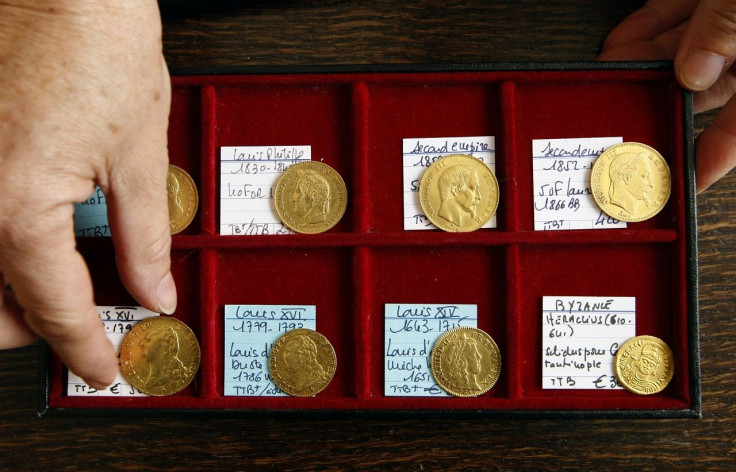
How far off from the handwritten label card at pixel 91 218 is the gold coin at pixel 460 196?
53cm

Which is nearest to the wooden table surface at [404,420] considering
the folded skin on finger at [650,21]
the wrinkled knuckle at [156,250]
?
the folded skin on finger at [650,21]

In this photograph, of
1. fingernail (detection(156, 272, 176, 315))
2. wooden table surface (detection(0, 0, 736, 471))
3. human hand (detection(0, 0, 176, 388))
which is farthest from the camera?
wooden table surface (detection(0, 0, 736, 471))

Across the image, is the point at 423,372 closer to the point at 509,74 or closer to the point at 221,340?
the point at 221,340

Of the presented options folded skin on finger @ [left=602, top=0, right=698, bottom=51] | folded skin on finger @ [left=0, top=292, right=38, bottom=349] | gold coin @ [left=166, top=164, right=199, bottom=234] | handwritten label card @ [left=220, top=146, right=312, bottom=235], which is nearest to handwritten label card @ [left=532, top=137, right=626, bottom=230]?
folded skin on finger @ [left=602, top=0, right=698, bottom=51]

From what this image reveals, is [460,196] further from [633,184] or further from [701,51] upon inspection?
[701,51]

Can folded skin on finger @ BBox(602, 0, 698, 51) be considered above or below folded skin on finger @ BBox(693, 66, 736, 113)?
above

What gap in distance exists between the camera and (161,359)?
0.93m

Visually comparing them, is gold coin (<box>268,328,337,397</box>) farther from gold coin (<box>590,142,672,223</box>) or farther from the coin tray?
gold coin (<box>590,142,672,223</box>)

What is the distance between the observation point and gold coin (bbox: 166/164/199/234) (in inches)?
36.5

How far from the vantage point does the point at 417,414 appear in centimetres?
90

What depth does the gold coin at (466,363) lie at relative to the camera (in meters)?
0.91

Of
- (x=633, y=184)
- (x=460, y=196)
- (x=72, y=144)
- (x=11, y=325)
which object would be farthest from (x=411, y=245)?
(x=11, y=325)

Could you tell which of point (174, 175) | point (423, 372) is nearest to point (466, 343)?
point (423, 372)

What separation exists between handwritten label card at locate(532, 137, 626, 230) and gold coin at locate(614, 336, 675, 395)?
0.65 ft
